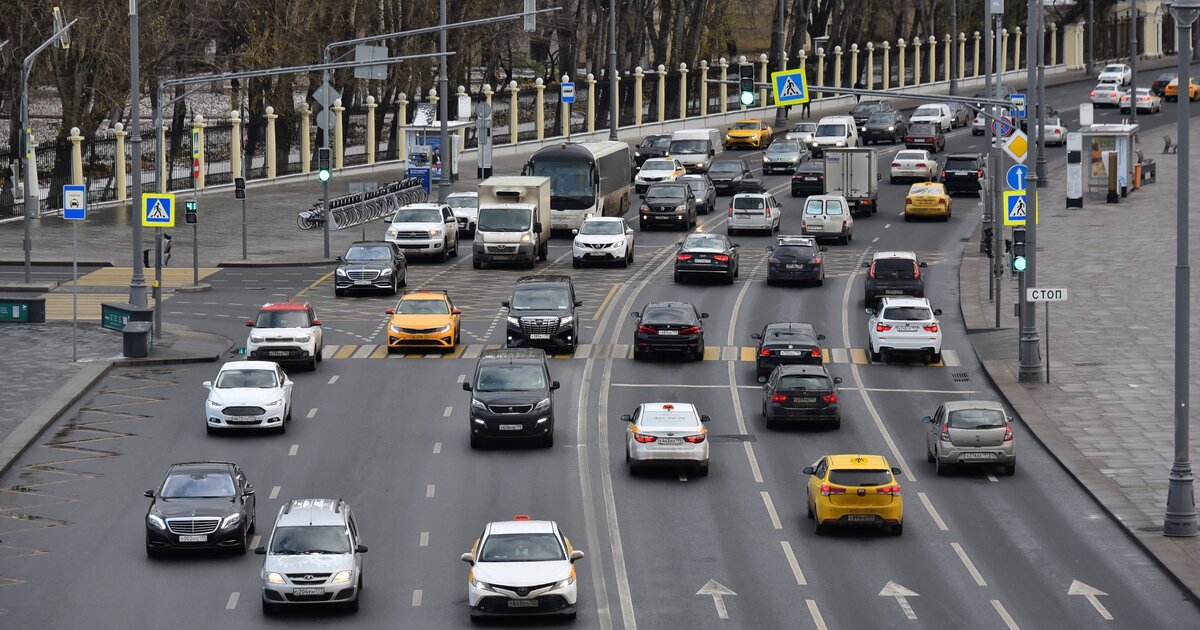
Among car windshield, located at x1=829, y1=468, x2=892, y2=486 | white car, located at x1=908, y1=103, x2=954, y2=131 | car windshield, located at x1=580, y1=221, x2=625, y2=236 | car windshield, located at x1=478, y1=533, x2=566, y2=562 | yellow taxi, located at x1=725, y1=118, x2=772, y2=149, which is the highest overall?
white car, located at x1=908, y1=103, x2=954, y2=131

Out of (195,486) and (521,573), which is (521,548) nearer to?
(521,573)

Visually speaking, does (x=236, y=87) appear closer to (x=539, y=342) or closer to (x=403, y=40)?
(x=403, y=40)

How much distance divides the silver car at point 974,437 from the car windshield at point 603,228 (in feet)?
78.8

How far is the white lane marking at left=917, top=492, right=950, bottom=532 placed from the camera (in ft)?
100

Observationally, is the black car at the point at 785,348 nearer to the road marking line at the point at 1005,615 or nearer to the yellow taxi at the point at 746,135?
the road marking line at the point at 1005,615

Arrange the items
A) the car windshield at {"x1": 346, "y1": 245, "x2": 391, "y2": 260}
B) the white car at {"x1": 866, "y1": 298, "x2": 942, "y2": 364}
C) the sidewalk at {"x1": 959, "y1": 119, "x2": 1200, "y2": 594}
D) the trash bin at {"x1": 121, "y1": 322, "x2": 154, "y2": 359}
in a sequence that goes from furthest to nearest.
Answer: the car windshield at {"x1": 346, "y1": 245, "x2": 391, "y2": 260}
the white car at {"x1": 866, "y1": 298, "x2": 942, "y2": 364}
the trash bin at {"x1": 121, "y1": 322, "x2": 154, "y2": 359}
the sidewalk at {"x1": 959, "y1": 119, "x2": 1200, "y2": 594}

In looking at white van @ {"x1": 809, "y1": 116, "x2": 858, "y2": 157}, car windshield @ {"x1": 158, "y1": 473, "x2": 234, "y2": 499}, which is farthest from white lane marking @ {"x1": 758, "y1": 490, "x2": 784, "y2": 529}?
white van @ {"x1": 809, "y1": 116, "x2": 858, "y2": 157}

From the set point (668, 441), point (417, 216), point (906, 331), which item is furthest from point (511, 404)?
point (417, 216)

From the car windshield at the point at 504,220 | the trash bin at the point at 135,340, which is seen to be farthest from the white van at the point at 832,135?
the trash bin at the point at 135,340

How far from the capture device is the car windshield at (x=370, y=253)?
2040 inches

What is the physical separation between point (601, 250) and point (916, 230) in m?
14.5

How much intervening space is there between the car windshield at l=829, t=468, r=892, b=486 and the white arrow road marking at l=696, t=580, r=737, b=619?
11.0 ft

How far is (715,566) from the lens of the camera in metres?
28.2

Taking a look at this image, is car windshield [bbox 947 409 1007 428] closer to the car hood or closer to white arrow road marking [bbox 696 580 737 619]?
white arrow road marking [bbox 696 580 737 619]
